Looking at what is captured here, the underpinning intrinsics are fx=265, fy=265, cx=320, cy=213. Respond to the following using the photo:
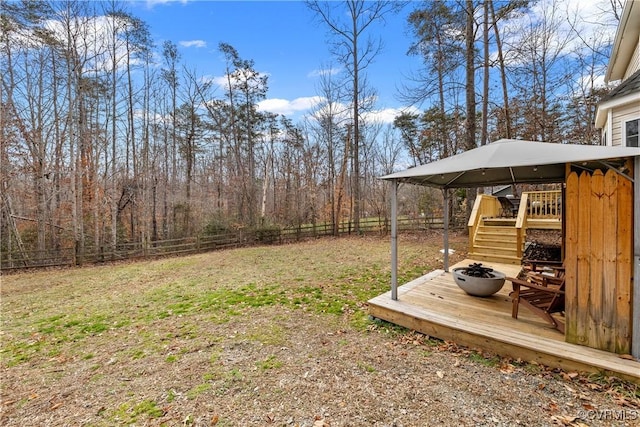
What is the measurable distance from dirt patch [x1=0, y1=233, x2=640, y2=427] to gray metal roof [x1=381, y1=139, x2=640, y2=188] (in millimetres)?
2025

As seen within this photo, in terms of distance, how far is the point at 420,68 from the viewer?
38.3 feet

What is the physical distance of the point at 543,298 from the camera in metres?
3.48

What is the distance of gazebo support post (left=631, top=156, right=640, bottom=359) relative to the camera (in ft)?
7.79

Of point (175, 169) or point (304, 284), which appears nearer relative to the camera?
point (304, 284)

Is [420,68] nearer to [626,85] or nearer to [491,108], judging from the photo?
[491,108]

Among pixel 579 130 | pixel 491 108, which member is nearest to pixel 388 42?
pixel 491 108

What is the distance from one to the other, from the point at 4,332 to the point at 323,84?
16136 mm

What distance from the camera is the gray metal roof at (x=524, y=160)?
8.22 feet

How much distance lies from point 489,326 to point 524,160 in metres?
1.99

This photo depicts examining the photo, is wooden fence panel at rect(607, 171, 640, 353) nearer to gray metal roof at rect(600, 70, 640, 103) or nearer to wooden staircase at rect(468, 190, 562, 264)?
gray metal roof at rect(600, 70, 640, 103)

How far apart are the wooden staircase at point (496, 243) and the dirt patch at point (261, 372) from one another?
4002mm

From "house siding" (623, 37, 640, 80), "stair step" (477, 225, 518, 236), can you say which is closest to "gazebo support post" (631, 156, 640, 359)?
"stair step" (477, 225, 518, 236)

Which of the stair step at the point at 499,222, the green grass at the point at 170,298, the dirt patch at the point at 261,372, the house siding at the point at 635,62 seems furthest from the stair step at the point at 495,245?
the house siding at the point at 635,62

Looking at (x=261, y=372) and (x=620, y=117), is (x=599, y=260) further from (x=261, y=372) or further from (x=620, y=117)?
(x=620, y=117)
